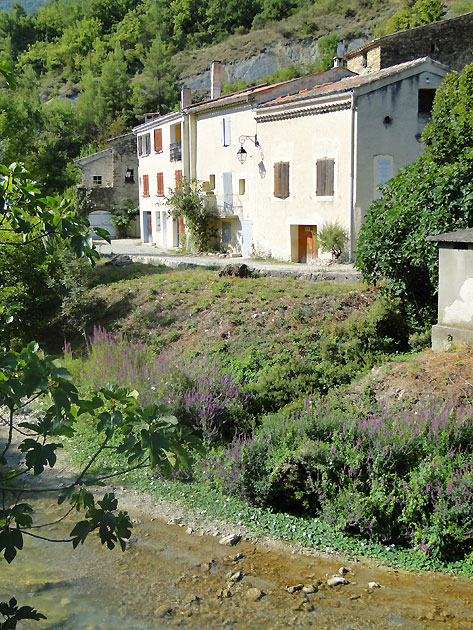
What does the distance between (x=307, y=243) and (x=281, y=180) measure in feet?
9.06

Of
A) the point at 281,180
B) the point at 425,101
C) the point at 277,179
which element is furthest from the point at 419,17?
the point at 281,180

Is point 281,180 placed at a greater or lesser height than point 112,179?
lesser

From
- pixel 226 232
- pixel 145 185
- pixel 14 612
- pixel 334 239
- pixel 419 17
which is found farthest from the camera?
pixel 419 17

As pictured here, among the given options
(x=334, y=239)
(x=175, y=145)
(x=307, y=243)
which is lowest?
(x=307, y=243)

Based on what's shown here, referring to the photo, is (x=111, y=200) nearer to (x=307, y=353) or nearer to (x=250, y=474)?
(x=307, y=353)

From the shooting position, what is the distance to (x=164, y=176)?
1441 inches

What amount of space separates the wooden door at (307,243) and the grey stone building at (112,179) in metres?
23.2

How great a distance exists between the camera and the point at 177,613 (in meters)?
6.08

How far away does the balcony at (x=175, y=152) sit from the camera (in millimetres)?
33781

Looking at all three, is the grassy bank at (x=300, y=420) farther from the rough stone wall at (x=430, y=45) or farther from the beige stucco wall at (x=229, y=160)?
the rough stone wall at (x=430, y=45)

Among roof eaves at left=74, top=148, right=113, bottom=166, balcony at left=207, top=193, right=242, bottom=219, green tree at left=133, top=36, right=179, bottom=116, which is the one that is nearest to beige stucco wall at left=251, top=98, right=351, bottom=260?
balcony at left=207, top=193, right=242, bottom=219

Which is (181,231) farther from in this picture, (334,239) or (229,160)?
(334,239)

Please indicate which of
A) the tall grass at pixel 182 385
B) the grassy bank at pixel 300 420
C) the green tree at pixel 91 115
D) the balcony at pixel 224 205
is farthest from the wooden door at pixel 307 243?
the green tree at pixel 91 115

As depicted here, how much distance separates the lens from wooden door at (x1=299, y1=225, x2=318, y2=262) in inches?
944
